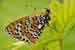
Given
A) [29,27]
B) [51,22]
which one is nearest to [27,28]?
[29,27]

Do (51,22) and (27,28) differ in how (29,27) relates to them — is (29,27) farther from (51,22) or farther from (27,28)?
(51,22)

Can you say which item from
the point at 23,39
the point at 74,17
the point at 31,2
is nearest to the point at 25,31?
the point at 23,39

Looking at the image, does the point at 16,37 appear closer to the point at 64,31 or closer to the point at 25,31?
the point at 25,31
